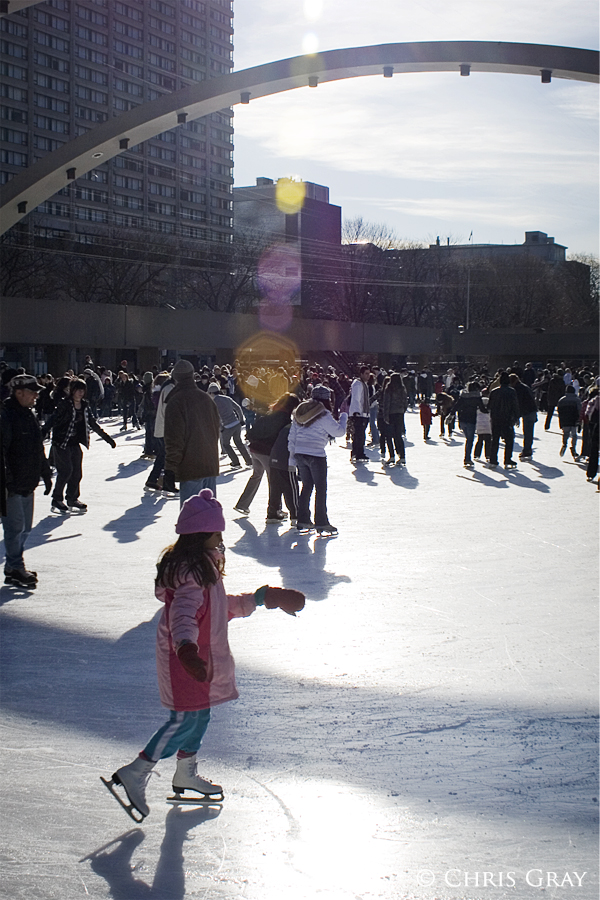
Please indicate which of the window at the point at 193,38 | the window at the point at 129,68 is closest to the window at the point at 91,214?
the window at the point at 129,68

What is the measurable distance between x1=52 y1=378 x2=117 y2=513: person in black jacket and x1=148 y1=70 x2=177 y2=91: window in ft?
394

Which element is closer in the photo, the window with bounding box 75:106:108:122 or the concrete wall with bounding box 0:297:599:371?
the concrete wall with bounding box 0:297:599:371

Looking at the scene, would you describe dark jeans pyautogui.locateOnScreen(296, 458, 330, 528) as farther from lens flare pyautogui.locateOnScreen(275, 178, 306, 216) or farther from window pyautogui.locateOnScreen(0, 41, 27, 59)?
lens flare pyautogui.locateOnScreen(275, 178, 306, 216)

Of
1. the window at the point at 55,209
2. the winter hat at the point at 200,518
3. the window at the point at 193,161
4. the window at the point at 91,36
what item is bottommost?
the winter hat at the point at 200,518

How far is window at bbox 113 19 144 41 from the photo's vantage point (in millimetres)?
114869

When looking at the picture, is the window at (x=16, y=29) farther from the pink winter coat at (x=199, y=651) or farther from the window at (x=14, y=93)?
the pink winter coat at (x=199, y=651)

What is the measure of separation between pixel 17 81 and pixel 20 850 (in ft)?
358

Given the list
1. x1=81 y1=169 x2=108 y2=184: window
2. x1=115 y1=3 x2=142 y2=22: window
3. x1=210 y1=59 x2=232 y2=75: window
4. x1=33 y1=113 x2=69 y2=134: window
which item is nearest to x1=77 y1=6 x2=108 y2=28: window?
x1=115 y1=3 x2=142 y2=22: window

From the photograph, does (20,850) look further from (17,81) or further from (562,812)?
(17,81)

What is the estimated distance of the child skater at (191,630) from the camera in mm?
3256

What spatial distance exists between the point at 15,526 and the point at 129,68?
121 metres

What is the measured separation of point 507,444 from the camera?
51.2ft

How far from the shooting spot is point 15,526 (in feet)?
22.7

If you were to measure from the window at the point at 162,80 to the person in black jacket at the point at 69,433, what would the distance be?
12008 cm
